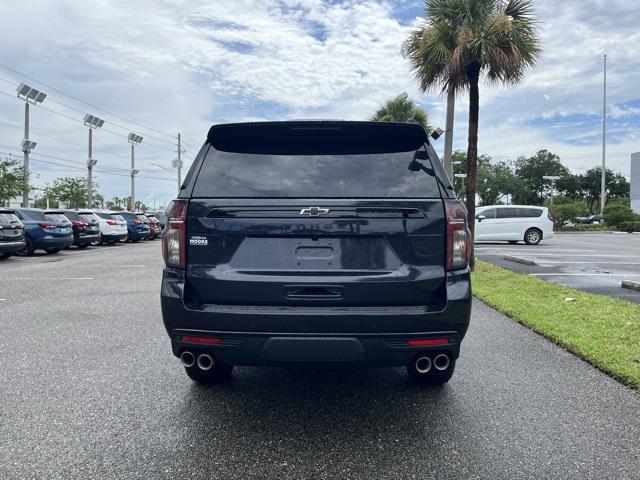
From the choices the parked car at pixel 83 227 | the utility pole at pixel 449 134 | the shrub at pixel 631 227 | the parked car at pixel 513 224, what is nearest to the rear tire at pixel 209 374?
the utility pole at pixel 449 134

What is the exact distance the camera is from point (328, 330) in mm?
→ 2939

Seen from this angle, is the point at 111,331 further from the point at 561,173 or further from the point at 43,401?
the point at 561,173

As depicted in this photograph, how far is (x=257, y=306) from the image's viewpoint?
9.86ft

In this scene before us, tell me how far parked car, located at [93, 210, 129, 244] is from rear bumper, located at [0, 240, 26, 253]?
6.72 metres

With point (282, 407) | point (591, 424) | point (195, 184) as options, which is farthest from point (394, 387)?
point (195, 184)

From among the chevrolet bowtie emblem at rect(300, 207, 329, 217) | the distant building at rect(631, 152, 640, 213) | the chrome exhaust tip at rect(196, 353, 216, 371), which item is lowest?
the chrome exhaust tip at rect(196, 353, 216, 371)

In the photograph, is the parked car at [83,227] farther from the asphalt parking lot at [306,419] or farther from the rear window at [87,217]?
the asphalt parking lot at [306,419]

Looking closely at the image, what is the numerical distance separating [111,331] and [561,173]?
305 feet

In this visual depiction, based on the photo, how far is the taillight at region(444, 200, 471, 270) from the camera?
3.01m

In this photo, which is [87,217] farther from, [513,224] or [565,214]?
[565,214]

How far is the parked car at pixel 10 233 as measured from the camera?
45.2ft

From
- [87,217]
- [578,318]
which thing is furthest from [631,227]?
[578,318]

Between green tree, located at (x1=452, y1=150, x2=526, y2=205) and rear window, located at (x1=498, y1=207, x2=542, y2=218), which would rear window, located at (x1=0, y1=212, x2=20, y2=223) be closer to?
rear window, located at (x1=498, y1=207, x2=542, y2=218)

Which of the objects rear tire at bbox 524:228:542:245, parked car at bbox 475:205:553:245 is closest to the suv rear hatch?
parked car at bbox 475:205:553:245
